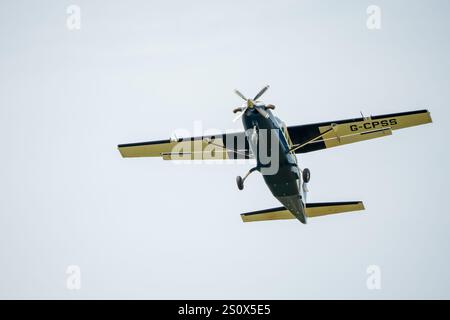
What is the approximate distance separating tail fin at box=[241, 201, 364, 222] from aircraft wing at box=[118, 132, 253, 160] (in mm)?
2329

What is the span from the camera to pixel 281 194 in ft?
83.0

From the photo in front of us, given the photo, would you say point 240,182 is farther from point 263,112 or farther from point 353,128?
point 353,128

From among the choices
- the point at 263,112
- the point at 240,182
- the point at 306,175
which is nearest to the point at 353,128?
the point at 306,175

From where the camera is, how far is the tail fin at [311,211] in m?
27.0

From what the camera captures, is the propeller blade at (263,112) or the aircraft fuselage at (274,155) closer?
the propeller blade at (263,112)

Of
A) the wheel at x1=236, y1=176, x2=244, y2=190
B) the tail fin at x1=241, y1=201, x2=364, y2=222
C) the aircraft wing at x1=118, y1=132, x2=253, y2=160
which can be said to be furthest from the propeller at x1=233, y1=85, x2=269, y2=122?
the tail fin at x1=241, y1=201, x2=364, y2=222

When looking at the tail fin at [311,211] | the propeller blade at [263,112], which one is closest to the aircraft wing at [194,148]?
the tail fin at [311,211]

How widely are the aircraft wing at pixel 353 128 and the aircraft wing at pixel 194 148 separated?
7.14 feet

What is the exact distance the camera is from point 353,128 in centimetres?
2611

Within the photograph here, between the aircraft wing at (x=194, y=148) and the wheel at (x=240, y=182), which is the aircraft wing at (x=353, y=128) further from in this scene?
the wheel at (x=240, y=182)

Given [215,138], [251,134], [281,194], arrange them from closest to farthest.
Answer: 1. [251,134]
2. [281,194]
3. [215,138]
